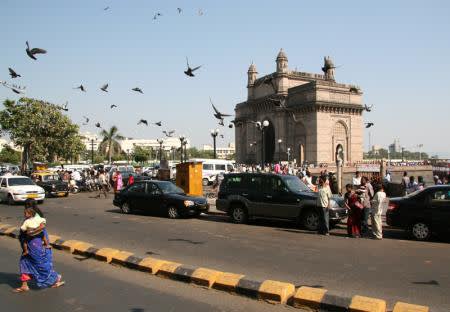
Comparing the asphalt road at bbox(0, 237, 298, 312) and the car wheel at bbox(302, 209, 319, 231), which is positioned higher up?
the car wheel at bbox(302, 209, 319, 231)

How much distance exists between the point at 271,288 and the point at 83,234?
303 inches

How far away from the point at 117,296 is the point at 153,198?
33.6ft

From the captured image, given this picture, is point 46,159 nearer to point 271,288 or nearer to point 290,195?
point 290,195

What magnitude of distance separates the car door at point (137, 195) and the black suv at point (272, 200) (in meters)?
3.44

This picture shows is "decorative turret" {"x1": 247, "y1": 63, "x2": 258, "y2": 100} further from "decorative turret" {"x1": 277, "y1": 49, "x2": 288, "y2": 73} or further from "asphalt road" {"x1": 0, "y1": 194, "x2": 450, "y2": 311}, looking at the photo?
"asphalt road" {"x1": 0, "y1": 194, "x2": 450, "y2": 311}

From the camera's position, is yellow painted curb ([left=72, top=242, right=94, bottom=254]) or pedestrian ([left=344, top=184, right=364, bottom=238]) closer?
yellow painted curb ([left=72, top=242, right=94, bottom=254])

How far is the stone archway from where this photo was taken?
78.2m

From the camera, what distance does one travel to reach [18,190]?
21594mm

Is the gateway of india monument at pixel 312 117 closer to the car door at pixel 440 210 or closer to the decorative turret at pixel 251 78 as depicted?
the decorative turret at pixel 251 78

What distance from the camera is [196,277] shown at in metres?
7.16

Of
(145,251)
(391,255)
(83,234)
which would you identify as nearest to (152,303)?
(145,251)

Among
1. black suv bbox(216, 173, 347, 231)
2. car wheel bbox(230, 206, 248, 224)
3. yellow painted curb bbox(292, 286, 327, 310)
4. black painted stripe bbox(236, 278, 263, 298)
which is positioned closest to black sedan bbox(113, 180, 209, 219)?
black suv bbox(216, 173, 347, 231)

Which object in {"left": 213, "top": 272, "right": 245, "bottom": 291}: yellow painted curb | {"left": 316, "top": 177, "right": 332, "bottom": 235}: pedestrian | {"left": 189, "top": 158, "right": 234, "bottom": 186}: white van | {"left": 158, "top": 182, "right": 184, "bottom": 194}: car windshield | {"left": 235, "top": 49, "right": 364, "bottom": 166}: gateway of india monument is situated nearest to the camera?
{"left": 213, "top": 272, "right": 245, "bottom": 291}: yellow painted curb

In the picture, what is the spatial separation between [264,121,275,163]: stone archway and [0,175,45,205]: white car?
58170 mm
